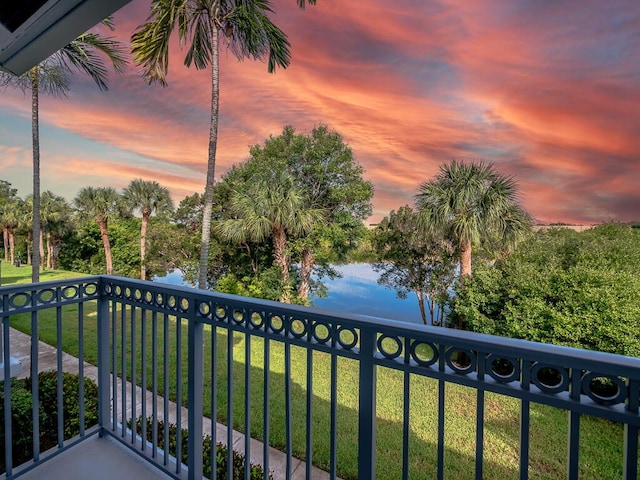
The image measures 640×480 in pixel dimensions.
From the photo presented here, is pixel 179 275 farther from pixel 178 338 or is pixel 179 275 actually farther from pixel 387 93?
pixel 178 338

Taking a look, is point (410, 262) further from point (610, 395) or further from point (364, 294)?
point (610, 395)

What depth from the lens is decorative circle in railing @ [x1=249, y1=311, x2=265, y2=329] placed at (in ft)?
4.72

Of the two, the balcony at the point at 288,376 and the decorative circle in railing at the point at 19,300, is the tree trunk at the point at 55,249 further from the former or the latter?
the decorative circle in railing at the point at 19,300

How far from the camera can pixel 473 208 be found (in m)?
9.61

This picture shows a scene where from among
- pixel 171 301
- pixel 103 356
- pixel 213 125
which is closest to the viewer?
pixel 171 301

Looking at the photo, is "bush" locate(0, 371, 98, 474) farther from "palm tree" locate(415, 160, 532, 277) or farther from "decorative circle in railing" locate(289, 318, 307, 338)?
"palm tree" locate(415, 160, 532, 277)

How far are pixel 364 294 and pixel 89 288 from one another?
1271 centimetres

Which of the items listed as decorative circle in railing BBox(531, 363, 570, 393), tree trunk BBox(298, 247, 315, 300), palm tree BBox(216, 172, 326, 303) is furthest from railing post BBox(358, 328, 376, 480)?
tree trunk BBox(298, 247, 315, 300)

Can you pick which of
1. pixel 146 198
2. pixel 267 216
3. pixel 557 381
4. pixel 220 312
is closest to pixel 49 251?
pixel 146 198

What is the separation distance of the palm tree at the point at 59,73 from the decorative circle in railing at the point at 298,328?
558 cm

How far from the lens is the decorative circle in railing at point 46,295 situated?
187cm

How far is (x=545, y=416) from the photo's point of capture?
5.20 metres

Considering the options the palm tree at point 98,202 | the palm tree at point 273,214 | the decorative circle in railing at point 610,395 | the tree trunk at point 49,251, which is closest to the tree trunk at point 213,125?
the palm tree at point 273,214

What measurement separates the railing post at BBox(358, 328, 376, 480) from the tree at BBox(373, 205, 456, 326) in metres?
11.7
